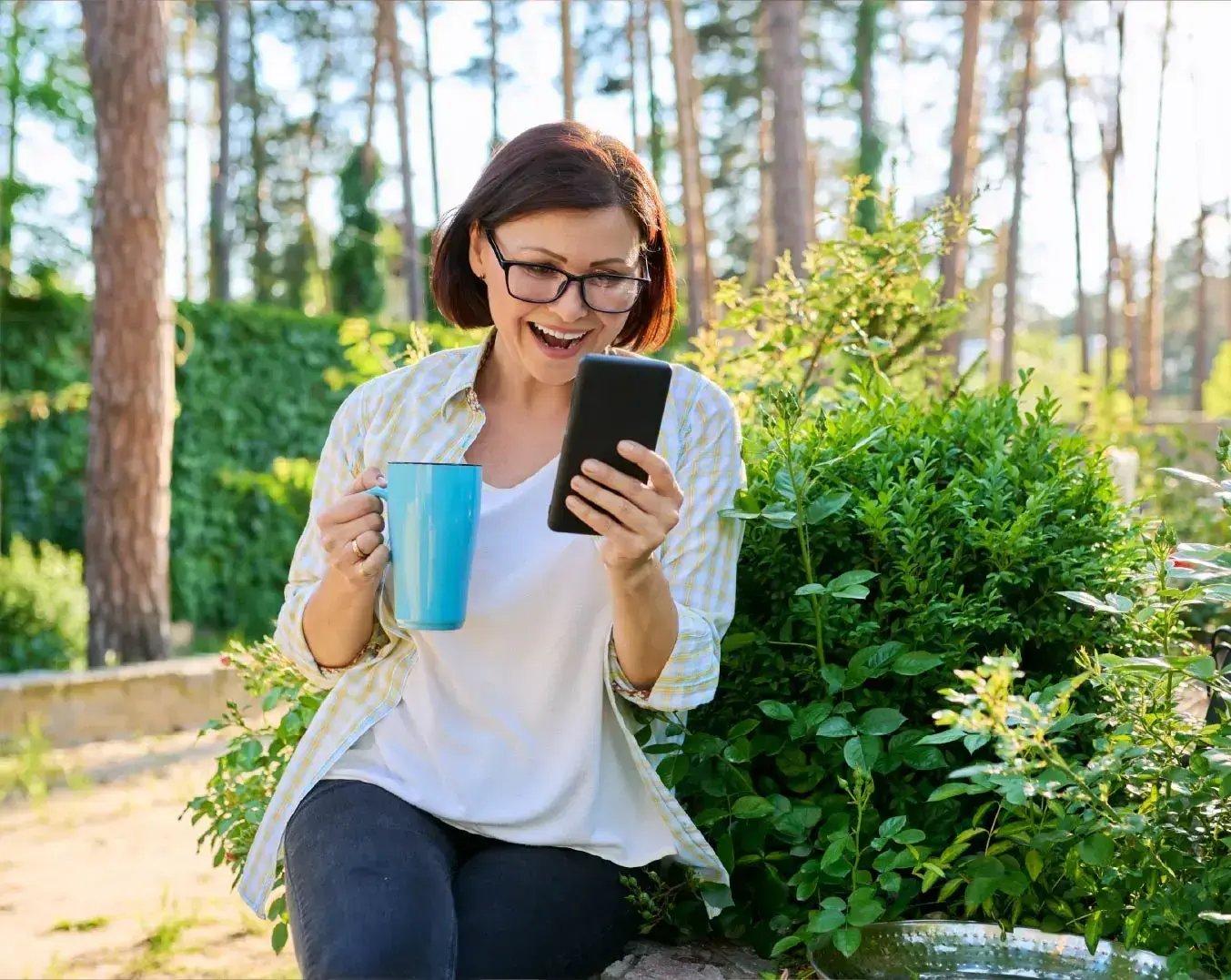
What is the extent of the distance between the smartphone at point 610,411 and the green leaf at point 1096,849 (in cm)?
73

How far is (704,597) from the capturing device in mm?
1877

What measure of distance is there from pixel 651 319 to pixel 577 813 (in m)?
0.87

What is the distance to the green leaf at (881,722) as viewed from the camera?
182cm

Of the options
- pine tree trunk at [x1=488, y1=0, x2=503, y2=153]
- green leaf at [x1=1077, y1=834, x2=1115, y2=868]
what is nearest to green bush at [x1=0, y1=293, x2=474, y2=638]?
green leaf at [x1=1077, y1=834, x2=1115, y2=868]

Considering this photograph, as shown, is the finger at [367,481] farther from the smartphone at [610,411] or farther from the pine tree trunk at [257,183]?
the pine tree trunk at [257,183]

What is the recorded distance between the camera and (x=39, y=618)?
7.14 metres

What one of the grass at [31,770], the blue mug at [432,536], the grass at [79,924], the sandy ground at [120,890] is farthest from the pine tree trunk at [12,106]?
the blue mug at [432,536]

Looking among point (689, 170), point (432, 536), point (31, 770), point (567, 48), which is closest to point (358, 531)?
point (432, 536)

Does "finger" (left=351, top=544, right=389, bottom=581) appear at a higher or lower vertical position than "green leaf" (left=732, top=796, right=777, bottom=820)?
higher

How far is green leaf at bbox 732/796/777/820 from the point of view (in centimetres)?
187

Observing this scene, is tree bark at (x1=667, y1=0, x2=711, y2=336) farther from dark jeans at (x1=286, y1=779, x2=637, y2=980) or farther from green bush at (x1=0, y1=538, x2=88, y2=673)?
dark jeans at (x1=286, y1=779, x2=637, y2=980)

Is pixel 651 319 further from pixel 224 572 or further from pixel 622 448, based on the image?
pixel 224 572

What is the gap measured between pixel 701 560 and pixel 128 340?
5.63 meters

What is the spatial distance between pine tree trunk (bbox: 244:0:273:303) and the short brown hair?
2233cm
